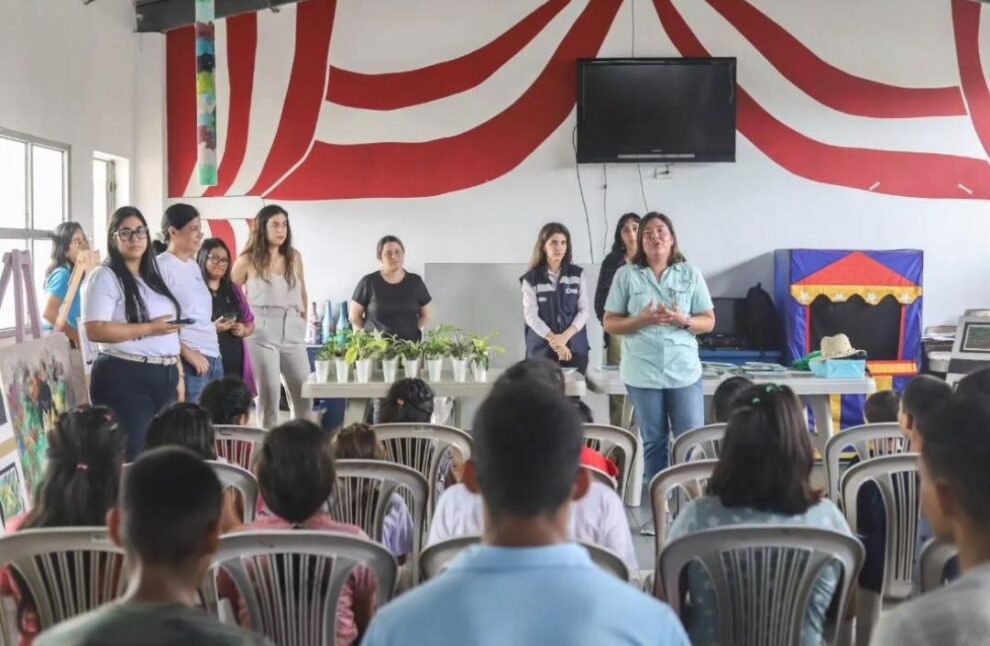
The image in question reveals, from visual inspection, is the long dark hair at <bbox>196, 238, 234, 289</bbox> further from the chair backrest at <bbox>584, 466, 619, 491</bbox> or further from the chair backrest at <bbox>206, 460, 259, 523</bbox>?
the chair backrest at <bbox>584, 466, 619, 491</bbox>

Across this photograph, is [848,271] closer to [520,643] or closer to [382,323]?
[382,323]

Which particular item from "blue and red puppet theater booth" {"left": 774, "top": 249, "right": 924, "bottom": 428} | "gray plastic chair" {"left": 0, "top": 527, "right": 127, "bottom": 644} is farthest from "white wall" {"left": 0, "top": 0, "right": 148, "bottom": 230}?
"blue and red puppet theater booth" {"left": 774, "top": 249, "right": 924, "bottom": 428}

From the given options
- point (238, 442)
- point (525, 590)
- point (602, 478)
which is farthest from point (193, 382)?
point (525, 590)

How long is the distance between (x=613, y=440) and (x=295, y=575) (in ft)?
5.87

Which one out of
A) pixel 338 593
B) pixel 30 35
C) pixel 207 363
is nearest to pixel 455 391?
pixel 207 363

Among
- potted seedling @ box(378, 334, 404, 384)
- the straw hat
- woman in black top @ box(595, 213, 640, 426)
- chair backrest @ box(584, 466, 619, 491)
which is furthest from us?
woman in black top @ box(595, 213, 640, 426)

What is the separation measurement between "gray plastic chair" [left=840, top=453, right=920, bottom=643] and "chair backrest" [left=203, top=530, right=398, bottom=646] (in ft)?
4.85

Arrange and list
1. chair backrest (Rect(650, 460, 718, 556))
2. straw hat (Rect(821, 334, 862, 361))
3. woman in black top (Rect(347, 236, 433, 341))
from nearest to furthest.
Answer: chair backrest (Rect(650, 460, 718, 556)) → straw hat (Rect(821, 334, 862, 361)) → woman in black top (Rect(347, 236, 433, 341))

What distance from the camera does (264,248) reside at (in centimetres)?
566

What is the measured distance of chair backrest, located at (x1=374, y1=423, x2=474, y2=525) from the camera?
340 centimetres

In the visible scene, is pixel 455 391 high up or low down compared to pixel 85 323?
down

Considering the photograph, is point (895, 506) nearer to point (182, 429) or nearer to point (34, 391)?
point (182, 429)

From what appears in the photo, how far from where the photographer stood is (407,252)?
8086mm

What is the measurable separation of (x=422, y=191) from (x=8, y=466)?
182 inches
